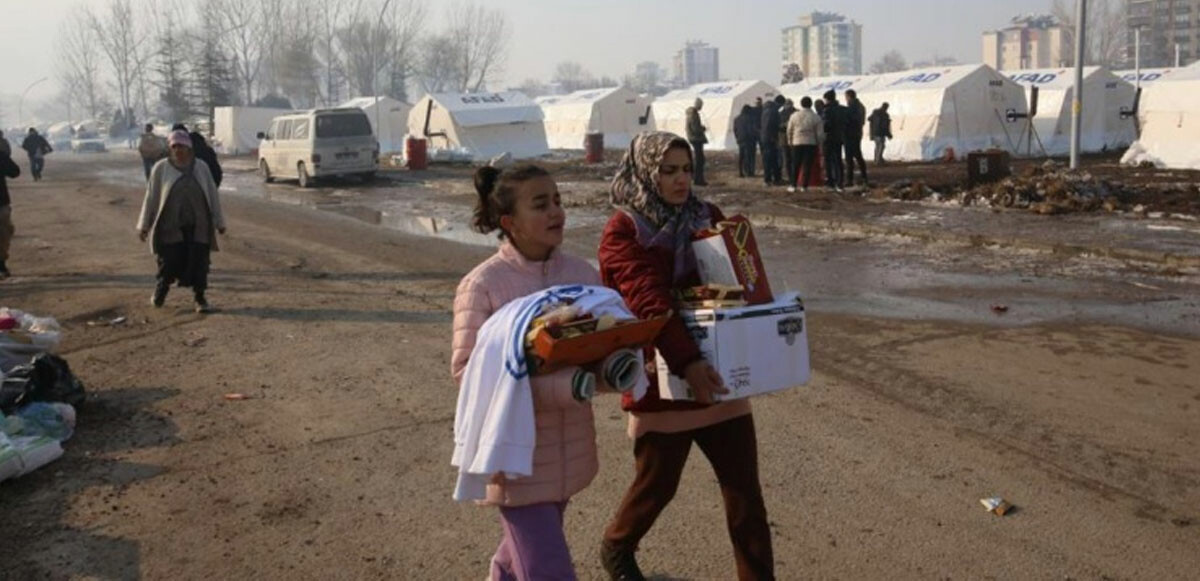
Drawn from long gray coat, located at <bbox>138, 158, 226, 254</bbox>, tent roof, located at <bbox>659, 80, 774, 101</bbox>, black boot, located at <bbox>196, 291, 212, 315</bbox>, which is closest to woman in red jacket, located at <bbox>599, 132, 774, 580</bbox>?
long gray coat, located at <bbox>138, 158, 226, 254</bbox>

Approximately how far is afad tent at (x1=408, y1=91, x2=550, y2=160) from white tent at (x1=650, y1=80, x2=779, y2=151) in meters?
4.74

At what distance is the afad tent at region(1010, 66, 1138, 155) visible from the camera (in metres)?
31.2

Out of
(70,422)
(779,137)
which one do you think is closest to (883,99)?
(779,137)

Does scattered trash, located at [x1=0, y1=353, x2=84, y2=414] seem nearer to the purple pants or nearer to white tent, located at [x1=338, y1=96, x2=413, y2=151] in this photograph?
the purple pants

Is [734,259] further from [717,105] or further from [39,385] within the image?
[717,105]

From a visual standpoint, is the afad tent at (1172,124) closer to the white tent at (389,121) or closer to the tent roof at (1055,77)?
the tent roof at (1055,77)

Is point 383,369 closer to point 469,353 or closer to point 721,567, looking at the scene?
point 721,567

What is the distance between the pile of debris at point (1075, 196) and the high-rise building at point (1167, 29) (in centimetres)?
11631

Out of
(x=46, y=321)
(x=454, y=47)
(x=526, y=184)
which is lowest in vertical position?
(x=46, y=321)

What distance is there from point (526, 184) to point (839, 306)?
694 cm

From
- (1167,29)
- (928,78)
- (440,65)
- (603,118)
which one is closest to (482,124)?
(603,118)

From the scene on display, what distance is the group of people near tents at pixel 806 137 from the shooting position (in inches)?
763

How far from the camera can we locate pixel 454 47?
361 ft

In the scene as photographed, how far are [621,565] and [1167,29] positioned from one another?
14920 centimetres
